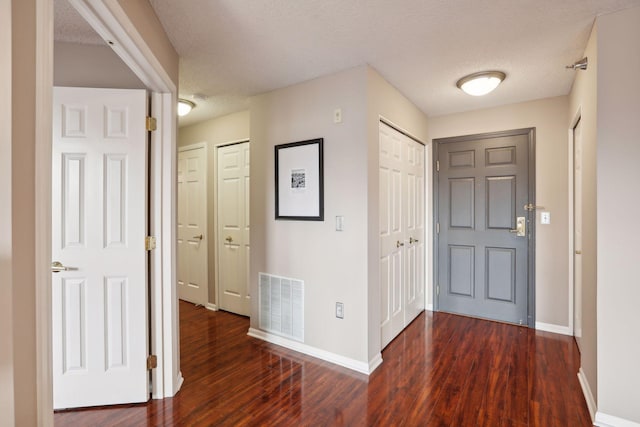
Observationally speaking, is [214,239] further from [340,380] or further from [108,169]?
[340,380]

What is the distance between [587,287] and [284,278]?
7.48 feet

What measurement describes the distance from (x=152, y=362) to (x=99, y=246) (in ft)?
2.73

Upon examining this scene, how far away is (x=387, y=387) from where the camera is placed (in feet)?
7.48

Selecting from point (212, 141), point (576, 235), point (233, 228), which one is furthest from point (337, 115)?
point (576, 235)

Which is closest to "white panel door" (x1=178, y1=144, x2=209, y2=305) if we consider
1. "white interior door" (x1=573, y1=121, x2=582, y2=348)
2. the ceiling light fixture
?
the ceiling light fixture

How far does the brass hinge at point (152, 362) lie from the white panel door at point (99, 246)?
0.12 ft

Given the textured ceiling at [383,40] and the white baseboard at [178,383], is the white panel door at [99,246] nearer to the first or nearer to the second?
the white baseboard at [178,383]

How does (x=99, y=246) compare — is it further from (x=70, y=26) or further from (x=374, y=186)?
(x=374, y=186)

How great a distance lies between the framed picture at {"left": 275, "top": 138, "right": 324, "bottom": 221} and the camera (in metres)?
2.73

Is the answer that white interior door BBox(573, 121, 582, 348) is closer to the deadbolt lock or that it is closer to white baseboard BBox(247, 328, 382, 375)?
the deadbolt lock

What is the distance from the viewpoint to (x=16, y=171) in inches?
31.8

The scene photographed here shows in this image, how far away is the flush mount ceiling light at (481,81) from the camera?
2.63 m

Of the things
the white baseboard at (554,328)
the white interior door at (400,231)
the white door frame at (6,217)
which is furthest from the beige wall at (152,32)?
the white baseboard at (554,328)

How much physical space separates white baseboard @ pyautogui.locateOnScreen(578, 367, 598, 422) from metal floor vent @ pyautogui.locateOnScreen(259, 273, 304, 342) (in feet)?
6.64
